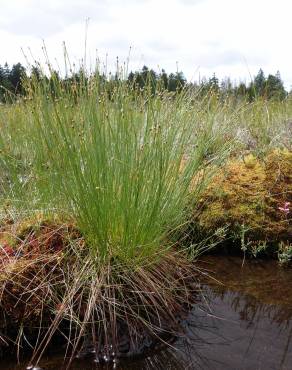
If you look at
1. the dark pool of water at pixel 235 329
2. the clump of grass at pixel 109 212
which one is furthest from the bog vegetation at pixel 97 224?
the dark pool of water at pixel 235 329

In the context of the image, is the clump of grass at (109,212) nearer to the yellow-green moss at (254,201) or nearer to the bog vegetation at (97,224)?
the bog vegetation at (97,224)

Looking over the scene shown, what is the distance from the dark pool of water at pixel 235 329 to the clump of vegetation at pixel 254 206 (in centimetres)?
37

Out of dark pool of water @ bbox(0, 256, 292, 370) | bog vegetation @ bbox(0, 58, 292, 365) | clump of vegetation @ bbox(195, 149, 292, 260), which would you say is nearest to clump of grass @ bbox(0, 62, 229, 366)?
→ bog vegetation @ bbox(0, 58, 292, 365)

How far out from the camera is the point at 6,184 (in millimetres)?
3521

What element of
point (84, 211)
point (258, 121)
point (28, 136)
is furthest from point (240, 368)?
point (258, 121)

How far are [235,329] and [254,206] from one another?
1547 millimetres

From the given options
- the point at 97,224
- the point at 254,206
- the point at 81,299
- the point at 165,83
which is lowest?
the point at 81,299

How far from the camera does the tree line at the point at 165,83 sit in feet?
9.91

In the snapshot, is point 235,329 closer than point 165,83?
Yes

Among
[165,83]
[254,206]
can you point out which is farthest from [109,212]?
[165,83]

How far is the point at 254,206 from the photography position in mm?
4039

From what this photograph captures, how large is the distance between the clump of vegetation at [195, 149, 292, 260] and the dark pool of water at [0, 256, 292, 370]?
373 mm

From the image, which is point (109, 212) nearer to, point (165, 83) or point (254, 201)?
point (254, 201)

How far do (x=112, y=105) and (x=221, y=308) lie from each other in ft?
5.29
